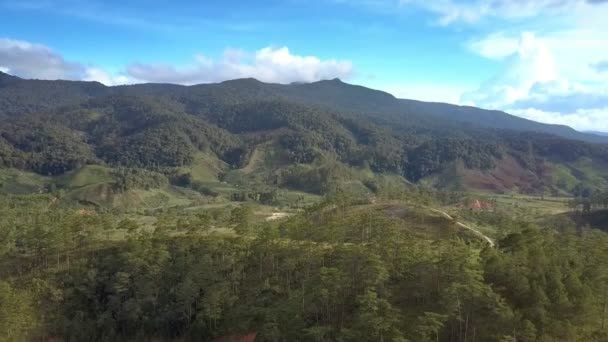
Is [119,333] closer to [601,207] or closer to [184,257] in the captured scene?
[184,257]

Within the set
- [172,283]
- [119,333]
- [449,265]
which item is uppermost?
[449,265]

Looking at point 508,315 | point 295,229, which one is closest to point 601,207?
point 295,229

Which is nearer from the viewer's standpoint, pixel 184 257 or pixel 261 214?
pixel 184 257

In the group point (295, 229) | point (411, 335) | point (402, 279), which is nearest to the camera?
point (411, 335)

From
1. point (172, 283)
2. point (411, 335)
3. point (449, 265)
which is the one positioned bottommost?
point (172, 283)

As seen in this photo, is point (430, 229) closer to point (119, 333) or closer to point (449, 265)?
point (449, 265)

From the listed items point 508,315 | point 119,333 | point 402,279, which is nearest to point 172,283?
point 119,333

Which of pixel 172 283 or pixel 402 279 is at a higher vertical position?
pixel 402 279

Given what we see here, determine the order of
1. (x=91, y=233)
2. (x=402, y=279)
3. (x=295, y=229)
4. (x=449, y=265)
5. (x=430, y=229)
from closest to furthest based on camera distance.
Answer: (x=449, y=265) < (x=402, y=279) < (x=295, y=229) < (x=91, y=233) < (x=430, y=229)

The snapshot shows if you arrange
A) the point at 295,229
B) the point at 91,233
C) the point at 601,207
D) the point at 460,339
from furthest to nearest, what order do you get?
the point at 601,207 → the point at 91,233 → the point at 295,229 → the point at 460,339
